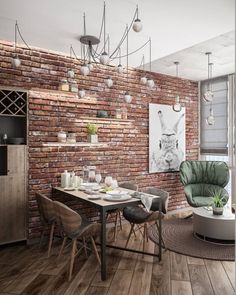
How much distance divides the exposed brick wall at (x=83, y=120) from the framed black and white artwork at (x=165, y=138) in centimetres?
14

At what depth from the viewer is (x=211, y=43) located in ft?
13.1

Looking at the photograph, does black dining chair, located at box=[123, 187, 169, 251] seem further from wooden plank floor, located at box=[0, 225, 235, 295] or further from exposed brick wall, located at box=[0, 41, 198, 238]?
exposed brick wall, located at box=[0, 41, 198, 238]

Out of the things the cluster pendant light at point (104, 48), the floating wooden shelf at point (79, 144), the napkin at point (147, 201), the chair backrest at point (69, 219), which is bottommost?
the chair backrest at point (69, 219)

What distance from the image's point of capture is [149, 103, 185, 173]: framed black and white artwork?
18.0 ft

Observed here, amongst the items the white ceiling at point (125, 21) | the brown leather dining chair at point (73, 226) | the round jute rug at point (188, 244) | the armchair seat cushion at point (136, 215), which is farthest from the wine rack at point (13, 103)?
the round jute rug at point (188, 244)

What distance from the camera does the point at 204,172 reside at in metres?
5.43

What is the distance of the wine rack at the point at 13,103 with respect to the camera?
375cm

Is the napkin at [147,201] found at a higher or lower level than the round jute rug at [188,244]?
higher

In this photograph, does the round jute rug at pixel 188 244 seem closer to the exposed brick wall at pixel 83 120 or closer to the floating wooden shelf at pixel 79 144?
the exposed brick wall at pixel 83 120

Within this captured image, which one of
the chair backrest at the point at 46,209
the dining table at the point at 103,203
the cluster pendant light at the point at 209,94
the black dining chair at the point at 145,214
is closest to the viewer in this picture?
the dining table at the point at 103,203

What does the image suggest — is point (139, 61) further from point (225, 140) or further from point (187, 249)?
point (187, 249)

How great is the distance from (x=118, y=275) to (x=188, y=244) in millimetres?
1333

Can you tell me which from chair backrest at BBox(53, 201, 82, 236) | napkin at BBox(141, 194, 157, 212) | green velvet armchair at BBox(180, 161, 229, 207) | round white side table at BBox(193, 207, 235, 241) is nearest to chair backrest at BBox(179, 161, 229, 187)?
green velvet armchair at BBox(180, 161, 229, 207)

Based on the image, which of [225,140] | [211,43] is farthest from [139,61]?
[225,140]
